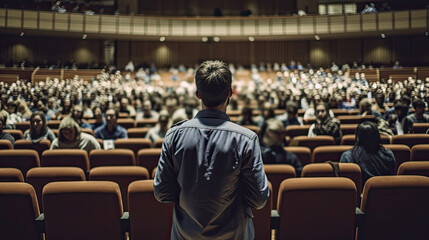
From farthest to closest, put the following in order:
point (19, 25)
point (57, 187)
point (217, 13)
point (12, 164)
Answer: point (217, 13) < point (19, 25) < point (12, 164) < point (57, 187)

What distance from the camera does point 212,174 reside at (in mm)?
1312

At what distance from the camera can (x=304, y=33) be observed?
18.2 m

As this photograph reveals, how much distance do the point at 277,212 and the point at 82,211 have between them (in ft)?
3.90


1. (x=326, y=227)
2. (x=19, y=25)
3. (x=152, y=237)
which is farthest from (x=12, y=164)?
(x=19, y=25)

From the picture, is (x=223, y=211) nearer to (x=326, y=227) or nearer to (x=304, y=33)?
(x=326, y=227)

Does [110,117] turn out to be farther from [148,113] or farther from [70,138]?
[148,113]

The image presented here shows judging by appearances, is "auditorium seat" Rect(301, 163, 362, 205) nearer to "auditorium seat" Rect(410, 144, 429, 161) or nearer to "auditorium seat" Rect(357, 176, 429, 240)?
"auditorium seat" Rect(357, 176, 429, 240)

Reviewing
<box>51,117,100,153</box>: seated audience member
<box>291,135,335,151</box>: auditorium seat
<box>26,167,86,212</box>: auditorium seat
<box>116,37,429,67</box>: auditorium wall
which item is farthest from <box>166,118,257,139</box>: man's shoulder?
<box>116,37,429,67</box>: auditorium wall

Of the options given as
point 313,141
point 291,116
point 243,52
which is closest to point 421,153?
point 313,141

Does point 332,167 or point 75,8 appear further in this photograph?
point 75,8

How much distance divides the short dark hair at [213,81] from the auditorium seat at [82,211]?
973 millimetres

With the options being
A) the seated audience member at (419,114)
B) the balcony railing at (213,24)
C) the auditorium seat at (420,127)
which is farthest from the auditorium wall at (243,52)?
the auditorium seat at (420,127)

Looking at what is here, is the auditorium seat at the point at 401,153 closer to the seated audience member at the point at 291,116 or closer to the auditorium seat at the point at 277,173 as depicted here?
the auditorium seat at the point at 277,173

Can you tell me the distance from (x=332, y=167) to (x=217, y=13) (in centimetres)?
1828
